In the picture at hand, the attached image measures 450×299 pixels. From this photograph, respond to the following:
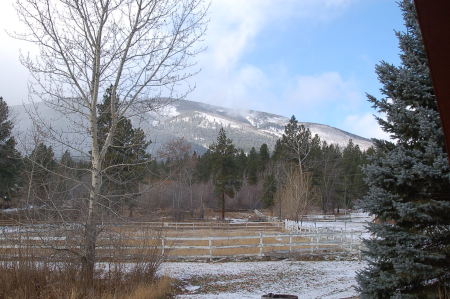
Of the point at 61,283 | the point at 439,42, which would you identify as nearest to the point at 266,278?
the point at 61,283

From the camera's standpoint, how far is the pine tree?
21.1 feet

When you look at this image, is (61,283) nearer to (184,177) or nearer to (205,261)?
(205,261)

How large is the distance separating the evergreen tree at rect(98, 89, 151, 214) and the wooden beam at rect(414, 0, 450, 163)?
9154 millimetres

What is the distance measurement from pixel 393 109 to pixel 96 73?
720 cm

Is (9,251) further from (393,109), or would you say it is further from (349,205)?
(349,205)

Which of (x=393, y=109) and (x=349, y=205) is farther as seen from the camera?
(x=349, y=205)

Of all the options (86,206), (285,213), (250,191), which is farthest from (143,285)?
(250,191)

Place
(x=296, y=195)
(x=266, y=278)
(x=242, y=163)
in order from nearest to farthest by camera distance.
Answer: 1. (x=266, y=278)
2. (x=296, y=195)
3. (x=242, y=163)

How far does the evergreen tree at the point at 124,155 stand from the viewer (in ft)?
35.6

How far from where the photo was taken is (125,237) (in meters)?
10.0

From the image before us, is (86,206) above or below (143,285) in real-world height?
above

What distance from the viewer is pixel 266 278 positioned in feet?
43.6

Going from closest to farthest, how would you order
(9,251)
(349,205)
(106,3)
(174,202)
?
(9,251)
(106,3)
(174,202)
(349,205)

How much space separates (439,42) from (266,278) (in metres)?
12.3
